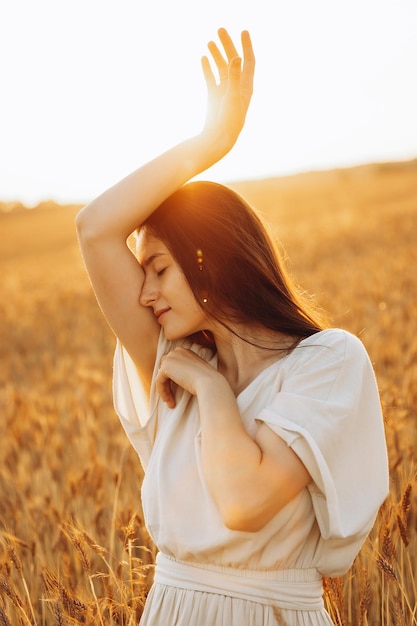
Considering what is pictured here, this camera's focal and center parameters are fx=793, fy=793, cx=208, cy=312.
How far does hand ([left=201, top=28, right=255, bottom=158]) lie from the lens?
6.75 ft

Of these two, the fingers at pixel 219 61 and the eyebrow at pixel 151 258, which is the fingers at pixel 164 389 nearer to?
the eyebrow at pixel 151 258

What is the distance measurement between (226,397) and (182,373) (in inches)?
6.8

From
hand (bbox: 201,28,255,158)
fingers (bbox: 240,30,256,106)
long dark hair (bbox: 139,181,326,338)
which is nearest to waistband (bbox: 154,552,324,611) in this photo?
long dark hair (bbox: 139,181,326,338)

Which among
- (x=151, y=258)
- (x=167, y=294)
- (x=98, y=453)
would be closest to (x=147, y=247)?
(x=151, y=258)

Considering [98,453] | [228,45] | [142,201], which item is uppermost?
[228,45]

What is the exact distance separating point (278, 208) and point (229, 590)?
108 ft

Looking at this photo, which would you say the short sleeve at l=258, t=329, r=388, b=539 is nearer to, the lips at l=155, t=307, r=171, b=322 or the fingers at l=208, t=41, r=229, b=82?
the lips at l=155, t=307, r=171, b=322

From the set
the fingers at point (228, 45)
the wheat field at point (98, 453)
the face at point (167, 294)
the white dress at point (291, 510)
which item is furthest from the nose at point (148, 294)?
the fingers at point (228, 45)

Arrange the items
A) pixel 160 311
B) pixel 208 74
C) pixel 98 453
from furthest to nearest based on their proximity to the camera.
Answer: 1. pixel 98 453
2. pixel 208 74
3. pixel 160 311

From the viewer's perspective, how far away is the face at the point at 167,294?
198 centimetres

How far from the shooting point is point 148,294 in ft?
6.71

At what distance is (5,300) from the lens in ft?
37.7

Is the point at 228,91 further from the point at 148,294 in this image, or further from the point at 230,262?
the point at 148,294

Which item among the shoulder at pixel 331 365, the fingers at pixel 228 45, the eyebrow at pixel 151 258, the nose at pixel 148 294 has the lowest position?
the shoulder at pixel 331 365
